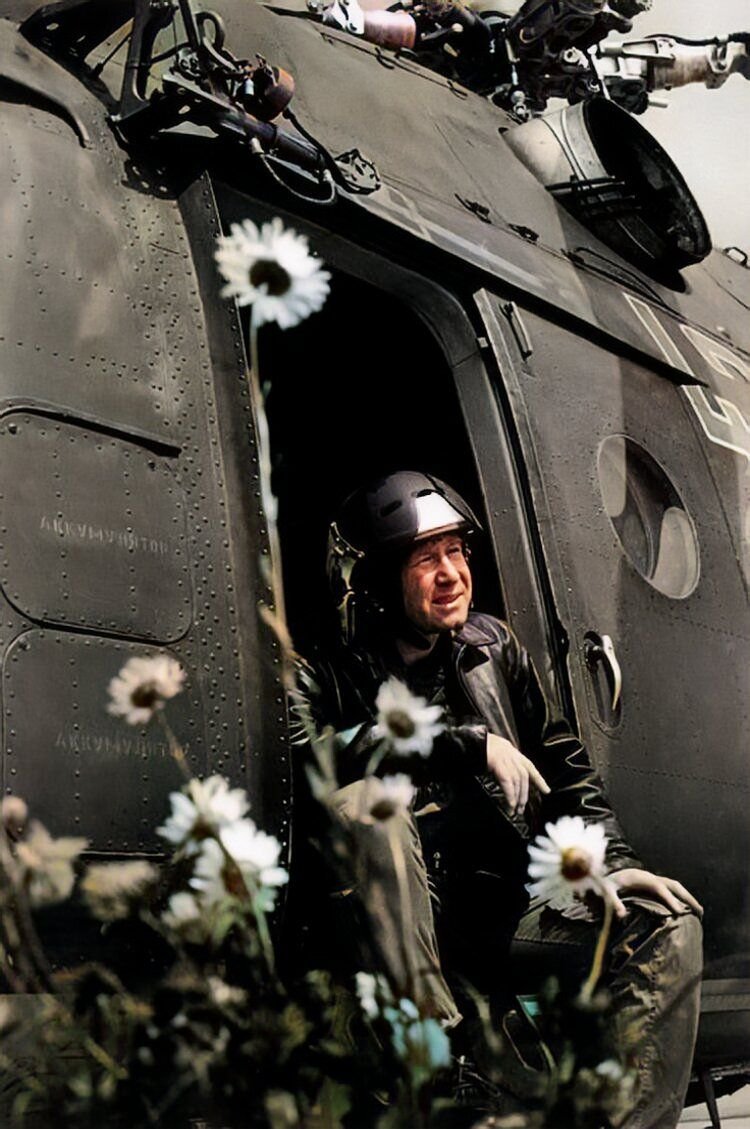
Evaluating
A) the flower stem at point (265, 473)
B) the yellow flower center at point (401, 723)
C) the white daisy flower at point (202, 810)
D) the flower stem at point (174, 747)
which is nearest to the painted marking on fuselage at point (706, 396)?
the flower stem at point (265, 473)

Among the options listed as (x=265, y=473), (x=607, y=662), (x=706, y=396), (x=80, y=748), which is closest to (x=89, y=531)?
(x=80, y=748)

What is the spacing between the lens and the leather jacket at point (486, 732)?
3404 millimetres

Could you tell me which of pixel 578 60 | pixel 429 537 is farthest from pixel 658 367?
pixel 578 60

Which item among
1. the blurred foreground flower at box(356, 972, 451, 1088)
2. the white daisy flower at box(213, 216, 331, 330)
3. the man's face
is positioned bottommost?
the blurred foreground flower at box(356, 972, 451, 1088)

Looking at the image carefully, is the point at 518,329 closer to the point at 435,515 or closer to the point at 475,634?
the point at 435,515

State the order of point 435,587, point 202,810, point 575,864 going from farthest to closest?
point 435,587, point 575,864, point 202,810

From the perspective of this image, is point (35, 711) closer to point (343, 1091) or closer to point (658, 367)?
point (343, 1091)

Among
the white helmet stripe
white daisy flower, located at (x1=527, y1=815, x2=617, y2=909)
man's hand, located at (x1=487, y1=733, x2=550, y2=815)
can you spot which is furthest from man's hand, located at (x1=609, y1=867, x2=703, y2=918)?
the white helmet stripe

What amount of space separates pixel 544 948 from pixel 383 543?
39.4 inches

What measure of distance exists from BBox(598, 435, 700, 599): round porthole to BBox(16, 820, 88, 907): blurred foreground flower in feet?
7.27

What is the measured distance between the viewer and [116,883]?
296 centimetres

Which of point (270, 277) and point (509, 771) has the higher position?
point (270, 277)

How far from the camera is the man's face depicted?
12.1 feet

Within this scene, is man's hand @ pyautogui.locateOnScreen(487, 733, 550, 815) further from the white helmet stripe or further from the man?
the white helmet stripe
